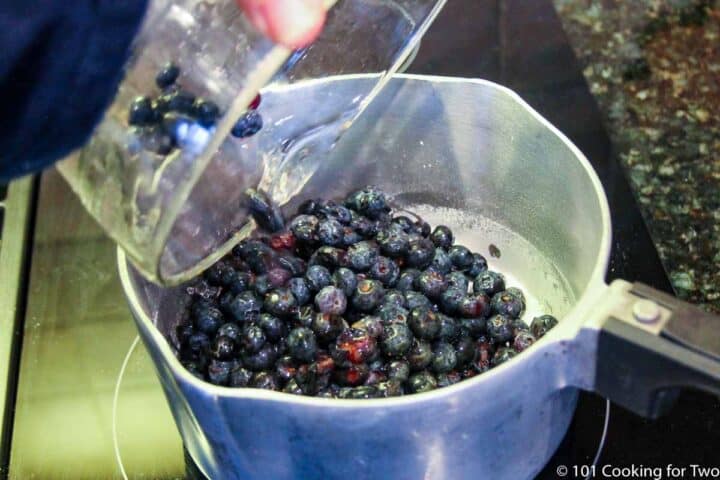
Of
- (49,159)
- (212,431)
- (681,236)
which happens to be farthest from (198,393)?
(681,236)

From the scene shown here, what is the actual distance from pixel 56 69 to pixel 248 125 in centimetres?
28

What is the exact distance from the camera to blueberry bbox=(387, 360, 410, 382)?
0.84 metres

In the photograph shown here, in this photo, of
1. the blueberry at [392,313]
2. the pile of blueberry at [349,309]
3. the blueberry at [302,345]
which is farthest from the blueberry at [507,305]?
the blueberry at [302,345]

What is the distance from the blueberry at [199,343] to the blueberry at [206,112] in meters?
0.34

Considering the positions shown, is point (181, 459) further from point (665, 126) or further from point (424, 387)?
point (665, 126)

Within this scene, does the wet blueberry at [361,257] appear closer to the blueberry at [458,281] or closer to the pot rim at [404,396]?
the blueberry at [458,281]

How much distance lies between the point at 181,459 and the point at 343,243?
30 centimetres

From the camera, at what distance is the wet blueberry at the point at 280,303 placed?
0.91 metres

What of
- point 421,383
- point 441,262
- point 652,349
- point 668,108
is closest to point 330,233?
point 441,262

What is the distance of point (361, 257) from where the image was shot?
96 cm

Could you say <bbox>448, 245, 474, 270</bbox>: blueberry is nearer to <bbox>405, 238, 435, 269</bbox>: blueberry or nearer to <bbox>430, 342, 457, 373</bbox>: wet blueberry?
<bbox>405, 238, 435, 269</bbox>: blueberry

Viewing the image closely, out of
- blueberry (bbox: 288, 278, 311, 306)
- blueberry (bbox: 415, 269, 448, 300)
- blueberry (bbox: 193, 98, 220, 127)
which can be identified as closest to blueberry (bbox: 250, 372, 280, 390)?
blueberry (bbox: 288, 278, 311, 306)

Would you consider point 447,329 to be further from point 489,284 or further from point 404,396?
point 404,396

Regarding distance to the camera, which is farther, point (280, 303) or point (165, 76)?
point (280, 303)
